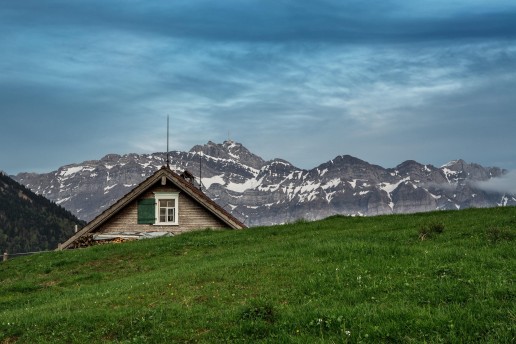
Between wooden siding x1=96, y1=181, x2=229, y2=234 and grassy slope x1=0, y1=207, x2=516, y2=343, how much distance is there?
2168 centimetres

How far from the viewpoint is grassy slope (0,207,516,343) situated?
10047 millimetres

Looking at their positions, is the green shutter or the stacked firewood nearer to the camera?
the stacked firewood

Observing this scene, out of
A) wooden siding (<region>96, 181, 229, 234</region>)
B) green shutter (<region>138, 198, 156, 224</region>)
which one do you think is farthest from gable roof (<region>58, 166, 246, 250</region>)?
green shutter (<region>138, 198, 156, 224</region>)

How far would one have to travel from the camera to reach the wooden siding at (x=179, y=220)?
146 ft

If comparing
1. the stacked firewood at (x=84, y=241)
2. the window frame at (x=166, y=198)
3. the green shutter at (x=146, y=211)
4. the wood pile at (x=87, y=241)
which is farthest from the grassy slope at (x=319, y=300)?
the window frame at (x=166, y=198)

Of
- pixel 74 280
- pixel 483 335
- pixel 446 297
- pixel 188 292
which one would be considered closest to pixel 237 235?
pixel 74 280

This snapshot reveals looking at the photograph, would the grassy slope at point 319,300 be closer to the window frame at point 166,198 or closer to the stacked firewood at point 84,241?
the stacked firewood at point 84,241

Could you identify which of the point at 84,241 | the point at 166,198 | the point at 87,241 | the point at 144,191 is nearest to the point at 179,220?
the point at 166,198

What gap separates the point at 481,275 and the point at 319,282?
13.5 ft

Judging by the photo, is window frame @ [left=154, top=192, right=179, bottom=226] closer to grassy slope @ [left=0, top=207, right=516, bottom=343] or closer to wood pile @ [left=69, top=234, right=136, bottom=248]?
wood pile @ [left=69, top=234, right=136, bottom=248]

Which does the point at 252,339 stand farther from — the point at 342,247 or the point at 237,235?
the point at 237,235

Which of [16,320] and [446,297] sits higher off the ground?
[446,297]

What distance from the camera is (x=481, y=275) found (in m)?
12.9

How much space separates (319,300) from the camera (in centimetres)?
1227
